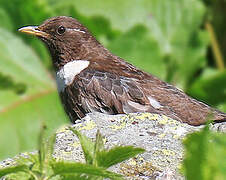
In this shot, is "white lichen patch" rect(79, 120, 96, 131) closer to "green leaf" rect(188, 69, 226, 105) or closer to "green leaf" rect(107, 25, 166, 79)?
"green leaf" rect(107, 25, 166, 79)

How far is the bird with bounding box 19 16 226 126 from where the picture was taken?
5590 mm

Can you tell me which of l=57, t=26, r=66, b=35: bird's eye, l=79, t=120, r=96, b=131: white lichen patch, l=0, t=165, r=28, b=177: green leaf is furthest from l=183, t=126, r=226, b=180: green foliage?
l=57, t=26, r=66, b=35: bird's eye

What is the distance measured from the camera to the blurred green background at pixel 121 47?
990 cm

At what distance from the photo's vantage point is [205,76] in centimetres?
1065

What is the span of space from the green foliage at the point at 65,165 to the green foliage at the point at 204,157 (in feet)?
0.89

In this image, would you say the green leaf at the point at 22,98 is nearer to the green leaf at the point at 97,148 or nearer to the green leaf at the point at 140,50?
the green leaf at the point at 140,50

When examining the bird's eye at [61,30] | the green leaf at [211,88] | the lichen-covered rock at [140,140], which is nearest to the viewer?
the lichen-covered rock at [140,140]

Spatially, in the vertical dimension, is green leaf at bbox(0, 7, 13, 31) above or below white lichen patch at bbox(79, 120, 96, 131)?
above

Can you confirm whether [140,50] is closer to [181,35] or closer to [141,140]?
[181,35]

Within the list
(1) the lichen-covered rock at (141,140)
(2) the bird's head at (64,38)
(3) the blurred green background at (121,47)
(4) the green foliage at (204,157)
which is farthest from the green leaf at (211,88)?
(4) the green foliage at (204,157)

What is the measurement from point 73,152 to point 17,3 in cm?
776

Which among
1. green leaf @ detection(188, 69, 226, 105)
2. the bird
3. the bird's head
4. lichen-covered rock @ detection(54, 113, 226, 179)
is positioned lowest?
green leaf @ detection(188, 69, 226, 105)

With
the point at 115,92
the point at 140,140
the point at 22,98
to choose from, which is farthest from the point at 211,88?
the point at 140,140

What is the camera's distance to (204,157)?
1.90 m
